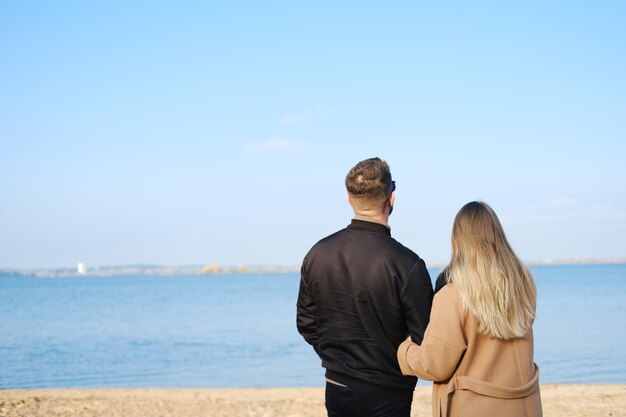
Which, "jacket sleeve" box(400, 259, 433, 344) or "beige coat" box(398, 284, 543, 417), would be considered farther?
"jacket sleeve" box(400, 259, 433, 344)

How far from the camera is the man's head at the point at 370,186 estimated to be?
11.1ft

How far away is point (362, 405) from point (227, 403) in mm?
7728

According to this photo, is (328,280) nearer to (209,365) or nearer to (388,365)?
(388,365)

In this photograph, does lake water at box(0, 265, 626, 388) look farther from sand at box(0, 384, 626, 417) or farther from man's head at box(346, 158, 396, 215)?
man's head at box(346, 158, 396, 215)

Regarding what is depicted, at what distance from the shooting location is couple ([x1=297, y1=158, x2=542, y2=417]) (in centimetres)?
315

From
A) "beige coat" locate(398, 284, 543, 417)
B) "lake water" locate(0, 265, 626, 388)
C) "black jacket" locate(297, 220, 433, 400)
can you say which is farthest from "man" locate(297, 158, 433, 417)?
"lake water" locate(0, 265, 626, 388)

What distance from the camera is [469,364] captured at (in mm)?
3246

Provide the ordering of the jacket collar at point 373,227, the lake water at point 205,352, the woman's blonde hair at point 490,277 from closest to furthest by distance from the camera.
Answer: the woman's blonde hair at point 490,277 → the jacket collar at point 373,227 → the lake water at point 205,352

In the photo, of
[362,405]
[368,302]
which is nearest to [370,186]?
[368,302]

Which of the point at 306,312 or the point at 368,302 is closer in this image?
the point at 368,302

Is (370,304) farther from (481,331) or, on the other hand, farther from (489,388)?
(489,388)

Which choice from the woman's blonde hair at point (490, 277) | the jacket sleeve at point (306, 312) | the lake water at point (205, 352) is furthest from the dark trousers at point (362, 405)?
Result: the lake water at point (205, 352)

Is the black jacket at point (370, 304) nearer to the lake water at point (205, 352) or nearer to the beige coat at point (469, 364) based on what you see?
the beige coat at point (469, 364)

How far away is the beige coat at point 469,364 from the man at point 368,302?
109mm
